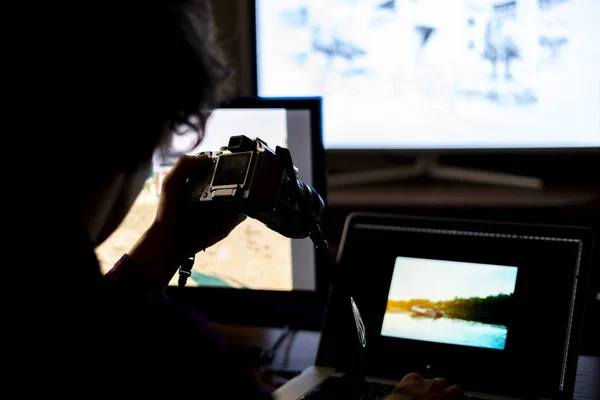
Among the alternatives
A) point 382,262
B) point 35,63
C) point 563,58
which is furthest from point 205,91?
point 563,58

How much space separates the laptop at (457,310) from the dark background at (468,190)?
0.51 m

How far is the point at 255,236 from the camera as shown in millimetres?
1104

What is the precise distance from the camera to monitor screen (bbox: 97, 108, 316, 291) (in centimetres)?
110

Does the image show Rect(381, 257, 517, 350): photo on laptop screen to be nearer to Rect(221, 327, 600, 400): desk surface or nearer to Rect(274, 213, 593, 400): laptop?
Rect(274, 213, 593, 400): laptop

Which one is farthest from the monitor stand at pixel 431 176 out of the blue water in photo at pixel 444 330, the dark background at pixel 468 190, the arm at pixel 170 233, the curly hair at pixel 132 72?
the curly hair at pixel 132 72

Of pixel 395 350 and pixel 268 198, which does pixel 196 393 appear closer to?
pixel 268 198

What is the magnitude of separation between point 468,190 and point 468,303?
1.03 meters

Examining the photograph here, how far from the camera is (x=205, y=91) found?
58cm

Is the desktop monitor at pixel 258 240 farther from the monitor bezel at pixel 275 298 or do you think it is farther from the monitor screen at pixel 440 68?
the monitor screen at pixel 440 68

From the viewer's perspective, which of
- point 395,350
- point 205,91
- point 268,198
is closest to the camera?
point 205,91

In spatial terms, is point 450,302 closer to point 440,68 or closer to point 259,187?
point 259,187

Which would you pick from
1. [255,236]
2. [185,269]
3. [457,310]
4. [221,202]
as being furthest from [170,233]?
[457,310]

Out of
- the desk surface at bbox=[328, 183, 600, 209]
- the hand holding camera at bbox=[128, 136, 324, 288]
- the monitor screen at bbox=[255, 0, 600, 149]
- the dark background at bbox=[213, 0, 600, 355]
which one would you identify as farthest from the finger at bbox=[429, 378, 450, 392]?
the monitor screen at bbox=[255, 0, 600, 149]

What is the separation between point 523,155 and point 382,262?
3.70 feet
